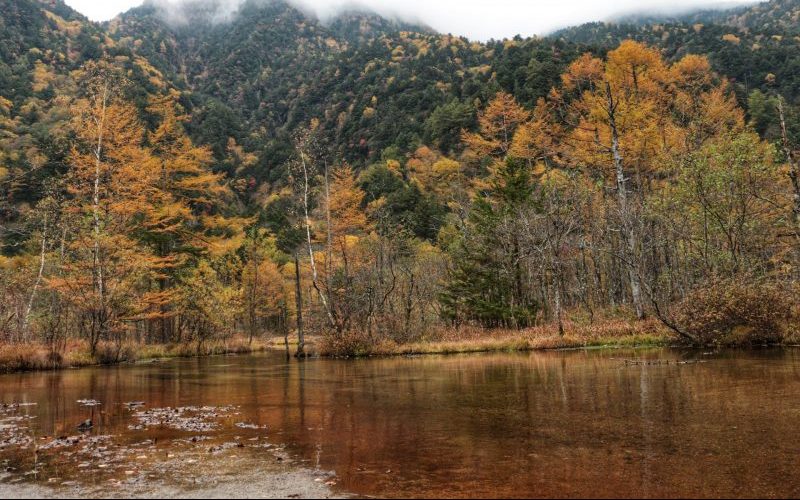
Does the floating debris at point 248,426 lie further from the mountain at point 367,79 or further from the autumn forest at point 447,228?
the mountain at point 367,79

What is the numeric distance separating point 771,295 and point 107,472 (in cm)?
1715

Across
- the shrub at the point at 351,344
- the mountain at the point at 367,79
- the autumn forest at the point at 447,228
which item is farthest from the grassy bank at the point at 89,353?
the mountain at the point at 367,79

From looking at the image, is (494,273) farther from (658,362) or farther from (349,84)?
(349,84)

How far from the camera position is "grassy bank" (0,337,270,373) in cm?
2012

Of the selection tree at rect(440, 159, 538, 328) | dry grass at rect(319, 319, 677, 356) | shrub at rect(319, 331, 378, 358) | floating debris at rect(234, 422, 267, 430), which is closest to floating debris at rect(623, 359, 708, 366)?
dry grass at rect(319, 319, 677, 356)

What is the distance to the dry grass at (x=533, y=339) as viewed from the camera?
19.6m

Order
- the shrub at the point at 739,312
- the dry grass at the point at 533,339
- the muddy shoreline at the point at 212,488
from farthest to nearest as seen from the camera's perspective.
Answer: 1. the dry grass at the point at 533,339
2. the shrub at the point at 739,312
3. the muddy shoreline at the point at 212,488

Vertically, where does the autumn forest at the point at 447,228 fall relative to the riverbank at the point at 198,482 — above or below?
above

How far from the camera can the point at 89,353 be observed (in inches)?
938

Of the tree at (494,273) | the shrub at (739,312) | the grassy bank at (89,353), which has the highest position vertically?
the tree at (494,273)

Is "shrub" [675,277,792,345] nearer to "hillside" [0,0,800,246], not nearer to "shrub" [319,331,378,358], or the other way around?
"shrub" [319,331,378,358]

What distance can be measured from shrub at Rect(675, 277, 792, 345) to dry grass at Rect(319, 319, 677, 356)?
1558 millimetres

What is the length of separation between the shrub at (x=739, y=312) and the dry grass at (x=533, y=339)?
1.56 m

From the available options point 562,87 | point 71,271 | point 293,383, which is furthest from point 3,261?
point 562,87
